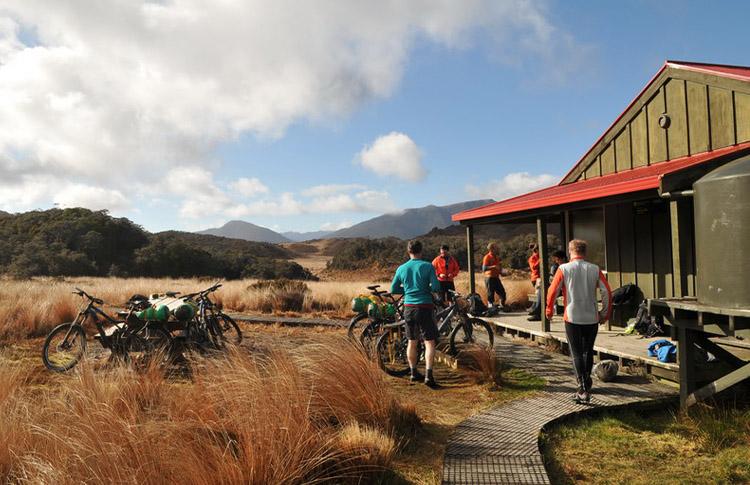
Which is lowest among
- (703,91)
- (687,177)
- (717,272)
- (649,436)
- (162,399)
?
(649,436)

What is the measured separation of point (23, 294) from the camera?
554 inches

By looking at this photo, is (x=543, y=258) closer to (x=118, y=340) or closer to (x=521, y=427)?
(x=521, y=427)

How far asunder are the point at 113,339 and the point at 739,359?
26.7ft

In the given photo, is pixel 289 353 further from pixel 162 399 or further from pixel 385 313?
pixel 385 313

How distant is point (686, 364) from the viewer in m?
4.96

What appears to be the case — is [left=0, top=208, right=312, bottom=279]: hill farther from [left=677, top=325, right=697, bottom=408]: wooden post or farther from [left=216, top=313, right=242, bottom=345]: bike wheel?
[left=677, top=325, right=697, bottom=408]: wooden post

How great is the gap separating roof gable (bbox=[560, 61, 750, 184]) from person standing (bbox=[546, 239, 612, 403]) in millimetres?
4333

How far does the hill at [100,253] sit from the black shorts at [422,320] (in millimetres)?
32272

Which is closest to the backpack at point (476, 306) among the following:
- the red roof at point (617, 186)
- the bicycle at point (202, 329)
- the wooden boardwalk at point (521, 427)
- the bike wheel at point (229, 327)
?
the red roof at point (617, 186)

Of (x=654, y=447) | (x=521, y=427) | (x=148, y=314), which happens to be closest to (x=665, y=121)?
(x=654, y=447)

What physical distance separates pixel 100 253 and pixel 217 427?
39044 millimetres

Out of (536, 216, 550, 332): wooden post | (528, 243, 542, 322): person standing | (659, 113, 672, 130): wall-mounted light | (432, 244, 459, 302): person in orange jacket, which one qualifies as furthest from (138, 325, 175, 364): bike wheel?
(659, 113, 672, 130): wall-mounted light

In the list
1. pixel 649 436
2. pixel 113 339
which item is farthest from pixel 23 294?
pixel 649 436

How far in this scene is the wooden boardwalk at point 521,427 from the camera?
11.6ft
